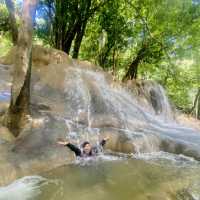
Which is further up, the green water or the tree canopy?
the tree canopy

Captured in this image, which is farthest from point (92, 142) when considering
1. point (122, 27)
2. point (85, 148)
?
point (122, 27)

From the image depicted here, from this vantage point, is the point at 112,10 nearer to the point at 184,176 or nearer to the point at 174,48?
the point at 174,48

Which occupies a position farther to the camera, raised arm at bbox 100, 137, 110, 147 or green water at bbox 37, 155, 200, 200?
raised arm at bbox 100, 137, 110, 147

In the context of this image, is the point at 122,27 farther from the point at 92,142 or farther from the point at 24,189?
the point at 24,189

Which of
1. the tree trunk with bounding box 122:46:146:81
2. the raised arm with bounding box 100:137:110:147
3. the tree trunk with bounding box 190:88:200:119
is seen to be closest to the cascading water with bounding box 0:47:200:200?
the raised arm with bounding box 100:137:110:147

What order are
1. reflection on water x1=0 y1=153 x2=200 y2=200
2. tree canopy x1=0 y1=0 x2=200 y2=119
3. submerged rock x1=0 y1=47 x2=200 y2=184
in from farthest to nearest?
1. tree canopy x1=0 y1=0 x2=200 y2=119
2. submerged rock x1=0 y1=47 x2=200 y2=184
3. reflection on water x1=0 y1=153 x2=200 y2=200

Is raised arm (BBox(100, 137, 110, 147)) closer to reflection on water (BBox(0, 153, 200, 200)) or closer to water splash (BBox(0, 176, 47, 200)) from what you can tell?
reflection on water (BBox(0, 153, 200, 200))

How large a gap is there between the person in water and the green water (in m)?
0.29

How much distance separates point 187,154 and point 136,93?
7.67 metres

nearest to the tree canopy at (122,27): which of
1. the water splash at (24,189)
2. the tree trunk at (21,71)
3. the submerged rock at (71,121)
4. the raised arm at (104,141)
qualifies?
the submerged rock at (71,121)

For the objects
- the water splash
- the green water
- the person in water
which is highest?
the person in water

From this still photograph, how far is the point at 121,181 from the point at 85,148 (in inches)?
73.0

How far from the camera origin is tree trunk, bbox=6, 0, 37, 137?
7547 mm

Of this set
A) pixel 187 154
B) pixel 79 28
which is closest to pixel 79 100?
pixel 187 154
